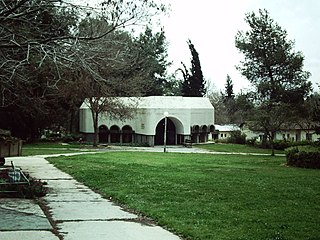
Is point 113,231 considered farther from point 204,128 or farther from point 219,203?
point 204,128

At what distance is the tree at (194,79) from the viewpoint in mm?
70312

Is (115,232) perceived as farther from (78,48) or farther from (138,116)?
(138,116)

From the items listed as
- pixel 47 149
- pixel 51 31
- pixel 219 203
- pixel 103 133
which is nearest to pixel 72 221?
pixel 219 203

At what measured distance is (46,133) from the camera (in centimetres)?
5822

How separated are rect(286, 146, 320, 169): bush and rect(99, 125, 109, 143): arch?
107ft

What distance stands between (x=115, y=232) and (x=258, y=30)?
47.7 metres

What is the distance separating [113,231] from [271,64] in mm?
46381

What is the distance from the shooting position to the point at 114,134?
55.4 meters

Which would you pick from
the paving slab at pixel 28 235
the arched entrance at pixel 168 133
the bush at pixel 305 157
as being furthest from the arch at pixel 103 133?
the paving slab at pixel 28 235

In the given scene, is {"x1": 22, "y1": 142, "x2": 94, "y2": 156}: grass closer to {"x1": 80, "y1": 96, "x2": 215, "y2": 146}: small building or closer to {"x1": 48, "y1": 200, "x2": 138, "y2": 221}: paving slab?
{"x1": 80, "y1": 96, "x2": 215, "y2": 146}: small building

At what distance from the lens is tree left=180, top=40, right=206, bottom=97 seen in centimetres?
7031

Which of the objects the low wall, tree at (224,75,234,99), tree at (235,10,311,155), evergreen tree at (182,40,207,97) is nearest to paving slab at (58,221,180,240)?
the low wall

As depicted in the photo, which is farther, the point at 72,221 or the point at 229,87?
the point at 229,87

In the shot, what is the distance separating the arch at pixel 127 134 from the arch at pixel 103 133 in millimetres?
1794
